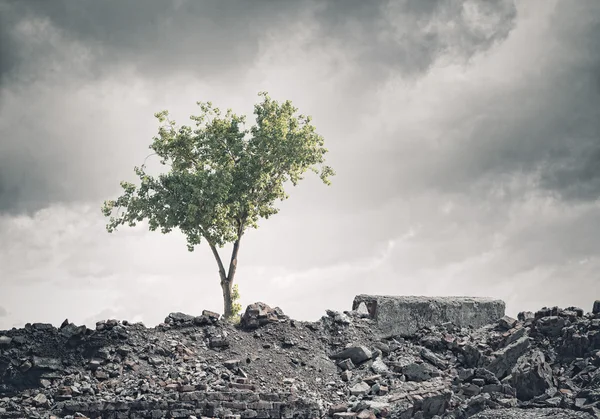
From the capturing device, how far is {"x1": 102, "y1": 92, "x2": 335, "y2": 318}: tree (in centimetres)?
2459

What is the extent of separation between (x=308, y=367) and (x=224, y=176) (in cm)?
918

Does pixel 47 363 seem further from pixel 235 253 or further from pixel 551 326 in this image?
pixel 551 326

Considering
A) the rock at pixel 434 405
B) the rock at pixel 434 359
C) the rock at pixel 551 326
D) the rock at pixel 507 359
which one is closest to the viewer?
the rock at pixel 434 405

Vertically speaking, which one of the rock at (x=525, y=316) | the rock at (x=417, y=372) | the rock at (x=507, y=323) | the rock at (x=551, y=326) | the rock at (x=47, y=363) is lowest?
the rock at (x=417, y=372)

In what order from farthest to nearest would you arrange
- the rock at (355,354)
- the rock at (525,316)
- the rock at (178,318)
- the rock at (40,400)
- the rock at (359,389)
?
1. the rock at (525,316)
2. the rock at (178,318)
3. the rock at (355,354)
4. the rock at (359,389)
5. the rock at (40,400)

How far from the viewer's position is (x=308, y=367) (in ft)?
59.5

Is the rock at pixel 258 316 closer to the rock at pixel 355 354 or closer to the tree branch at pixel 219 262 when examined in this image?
the rock at pixel 355 354

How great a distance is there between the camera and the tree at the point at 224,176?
2459 centimetres

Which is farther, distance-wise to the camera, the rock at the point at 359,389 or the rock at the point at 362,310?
the rock at the point at 362,310

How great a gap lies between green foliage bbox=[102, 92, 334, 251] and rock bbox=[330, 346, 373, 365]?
8.08m

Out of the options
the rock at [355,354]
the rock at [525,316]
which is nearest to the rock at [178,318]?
the rock at [355,354]

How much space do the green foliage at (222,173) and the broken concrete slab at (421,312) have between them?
669cm

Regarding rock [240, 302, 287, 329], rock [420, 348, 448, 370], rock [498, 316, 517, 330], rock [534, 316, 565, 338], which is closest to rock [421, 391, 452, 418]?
rock [420, 348, 448, 370]

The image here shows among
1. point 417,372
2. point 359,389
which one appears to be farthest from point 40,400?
point 417,372
